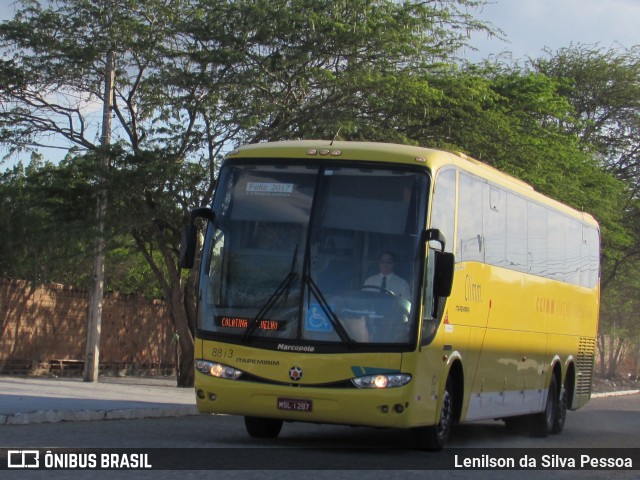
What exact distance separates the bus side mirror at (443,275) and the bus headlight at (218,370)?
7.75ft

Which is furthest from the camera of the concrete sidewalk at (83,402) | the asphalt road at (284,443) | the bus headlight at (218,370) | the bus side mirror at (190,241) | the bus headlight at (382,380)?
the concrete sidewalk at (83,402)

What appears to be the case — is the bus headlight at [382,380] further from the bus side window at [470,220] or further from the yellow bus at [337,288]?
the bus side window at [470,220]

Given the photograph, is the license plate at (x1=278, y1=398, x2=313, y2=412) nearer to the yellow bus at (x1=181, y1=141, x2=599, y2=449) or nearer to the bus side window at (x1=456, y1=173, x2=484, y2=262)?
the yellow bus at (x1=181, y1=141, x2=599, y2=449)

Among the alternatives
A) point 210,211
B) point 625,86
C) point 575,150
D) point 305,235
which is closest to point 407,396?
point 305,235

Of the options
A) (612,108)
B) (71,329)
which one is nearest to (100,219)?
(71,329)

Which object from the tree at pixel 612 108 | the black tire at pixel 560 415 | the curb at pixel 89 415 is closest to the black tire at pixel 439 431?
the curb at pixel 89 415

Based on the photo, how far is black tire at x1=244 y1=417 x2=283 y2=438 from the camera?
1431cm

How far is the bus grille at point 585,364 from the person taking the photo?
21.5 meters

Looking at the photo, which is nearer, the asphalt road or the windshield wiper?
the asphalt road

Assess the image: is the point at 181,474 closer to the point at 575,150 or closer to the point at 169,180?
the point at 169,180

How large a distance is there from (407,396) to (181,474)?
11.1 ft

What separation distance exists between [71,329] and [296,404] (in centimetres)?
2018

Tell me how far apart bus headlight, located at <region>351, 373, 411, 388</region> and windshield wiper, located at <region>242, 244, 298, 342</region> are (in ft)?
4.00

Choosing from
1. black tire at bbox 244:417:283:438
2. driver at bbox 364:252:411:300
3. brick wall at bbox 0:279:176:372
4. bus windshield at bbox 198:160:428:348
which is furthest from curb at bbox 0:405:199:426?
brick wall at bbox 0:279:176:372
